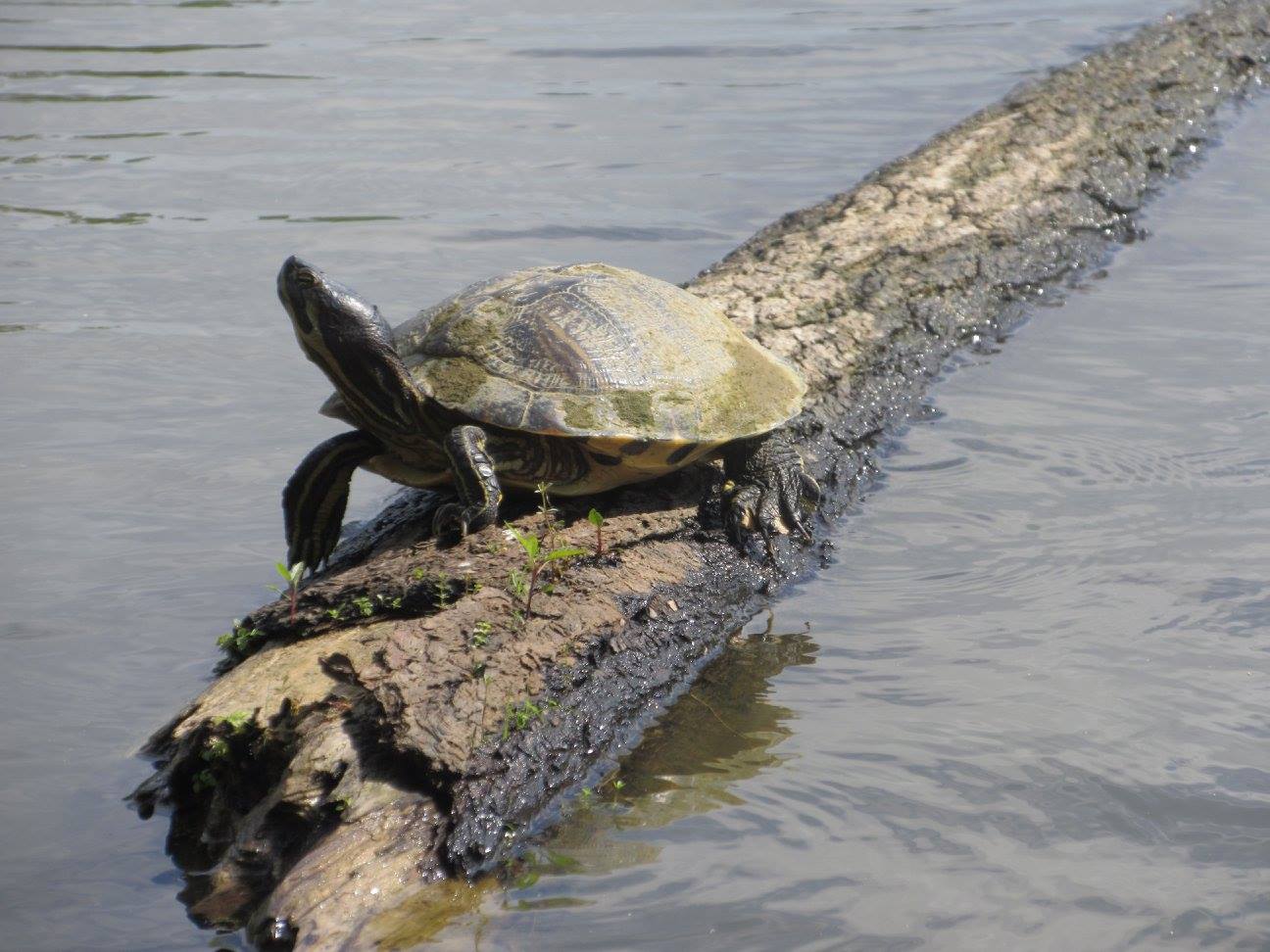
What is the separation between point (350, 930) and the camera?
2.78m

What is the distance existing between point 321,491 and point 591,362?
0.98 metres

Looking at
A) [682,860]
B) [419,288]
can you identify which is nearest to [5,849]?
[682,860]

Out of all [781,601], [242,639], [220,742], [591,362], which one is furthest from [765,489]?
[220,742]

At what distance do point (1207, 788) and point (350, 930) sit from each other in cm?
211

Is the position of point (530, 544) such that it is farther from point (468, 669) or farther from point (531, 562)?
point (468, 669)

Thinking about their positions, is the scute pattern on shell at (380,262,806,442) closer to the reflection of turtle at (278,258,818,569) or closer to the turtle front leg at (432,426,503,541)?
the reflection of turtle at (278,258,818,569)

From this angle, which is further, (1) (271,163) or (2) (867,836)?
(1) (271,163)

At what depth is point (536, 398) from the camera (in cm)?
398

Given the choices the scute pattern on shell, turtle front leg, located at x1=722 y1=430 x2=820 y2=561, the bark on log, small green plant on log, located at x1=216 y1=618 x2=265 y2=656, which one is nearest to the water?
the bark on log

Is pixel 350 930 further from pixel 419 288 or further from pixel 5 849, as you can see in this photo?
A: pixel 419 288

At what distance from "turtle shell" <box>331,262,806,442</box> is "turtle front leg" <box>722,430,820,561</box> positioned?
0.41ft

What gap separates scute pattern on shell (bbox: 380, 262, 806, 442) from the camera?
3982 millimetres

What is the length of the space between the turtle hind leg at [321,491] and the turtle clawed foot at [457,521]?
1.86ft

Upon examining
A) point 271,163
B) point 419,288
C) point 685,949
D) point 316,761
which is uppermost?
point 271,163
